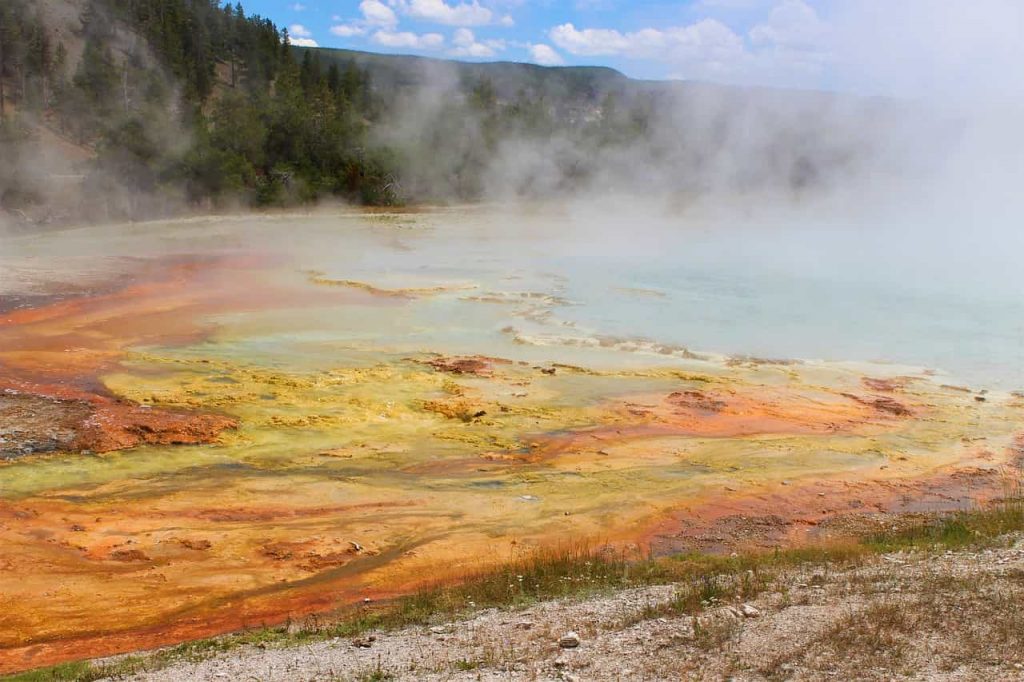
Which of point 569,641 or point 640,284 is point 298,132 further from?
point 569,641

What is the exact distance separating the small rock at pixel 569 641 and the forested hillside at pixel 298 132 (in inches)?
702

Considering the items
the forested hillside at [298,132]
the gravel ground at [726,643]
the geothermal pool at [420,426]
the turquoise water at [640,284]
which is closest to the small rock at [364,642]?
the gravel ground at [726,643]

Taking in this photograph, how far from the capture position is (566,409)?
7.09 metres

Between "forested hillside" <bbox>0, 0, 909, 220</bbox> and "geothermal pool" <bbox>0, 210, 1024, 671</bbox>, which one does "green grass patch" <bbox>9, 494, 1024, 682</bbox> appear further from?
"forested hillside" <bbox>0, 0, 909, 220</bbox>

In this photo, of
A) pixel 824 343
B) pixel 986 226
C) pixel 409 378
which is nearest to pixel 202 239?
pixel 409 378

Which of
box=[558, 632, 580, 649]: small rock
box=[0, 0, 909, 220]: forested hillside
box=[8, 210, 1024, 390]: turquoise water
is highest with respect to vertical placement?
box=[0, 0, 909, 220]: forested hillside

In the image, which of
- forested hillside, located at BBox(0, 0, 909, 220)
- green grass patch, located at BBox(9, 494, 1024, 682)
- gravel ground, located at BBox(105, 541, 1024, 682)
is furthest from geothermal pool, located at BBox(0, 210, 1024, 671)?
forested hillside, located at BBox(0, 0, 909, 220)

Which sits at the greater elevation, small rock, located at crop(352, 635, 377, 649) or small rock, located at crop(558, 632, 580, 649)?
small rock, located at crop(558, 632, 580, 649)

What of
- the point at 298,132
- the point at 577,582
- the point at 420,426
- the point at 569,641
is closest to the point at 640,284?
the point at 420,426

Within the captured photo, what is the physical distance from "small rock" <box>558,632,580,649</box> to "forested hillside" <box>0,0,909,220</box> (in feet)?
58.5

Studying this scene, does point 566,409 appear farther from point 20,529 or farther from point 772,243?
point 772,243

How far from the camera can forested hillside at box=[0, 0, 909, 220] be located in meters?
21.4

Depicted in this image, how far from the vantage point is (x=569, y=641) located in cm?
327

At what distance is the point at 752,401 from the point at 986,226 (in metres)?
14.1
